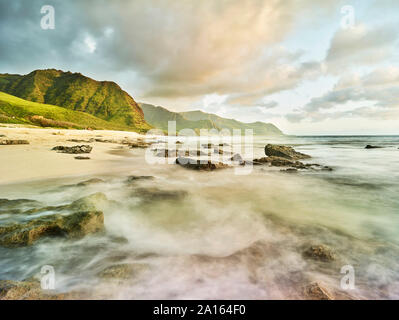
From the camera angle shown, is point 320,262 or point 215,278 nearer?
point 215,278

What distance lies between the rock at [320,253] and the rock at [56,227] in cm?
407

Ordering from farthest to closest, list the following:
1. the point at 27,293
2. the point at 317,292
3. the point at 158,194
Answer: the point at 158,194 < the point at 317,292 < the point at 27,293

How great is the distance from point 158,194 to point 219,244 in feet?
11.0

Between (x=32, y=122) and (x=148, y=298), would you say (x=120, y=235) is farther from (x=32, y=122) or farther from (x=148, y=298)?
(x=32, y=122)

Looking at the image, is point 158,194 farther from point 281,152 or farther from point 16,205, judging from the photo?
point 281,152

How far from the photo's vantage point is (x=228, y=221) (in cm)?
450

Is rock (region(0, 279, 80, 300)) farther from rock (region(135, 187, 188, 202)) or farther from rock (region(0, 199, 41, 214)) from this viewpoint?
rock (region(135, 187, 188, 202))

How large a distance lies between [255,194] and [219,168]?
14.2 feet

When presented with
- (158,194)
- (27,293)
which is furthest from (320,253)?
(158,194)

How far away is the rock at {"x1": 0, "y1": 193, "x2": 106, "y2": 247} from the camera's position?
3.14 metres

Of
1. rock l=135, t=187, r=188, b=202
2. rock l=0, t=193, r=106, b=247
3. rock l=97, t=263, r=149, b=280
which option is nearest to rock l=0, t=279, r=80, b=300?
rock l=97, t=263, r=149, b=280

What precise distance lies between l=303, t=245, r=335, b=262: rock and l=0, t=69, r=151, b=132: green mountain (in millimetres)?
128032

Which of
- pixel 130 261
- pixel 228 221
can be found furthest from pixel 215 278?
pixel 228 221

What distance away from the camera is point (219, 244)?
→ 3.49m
